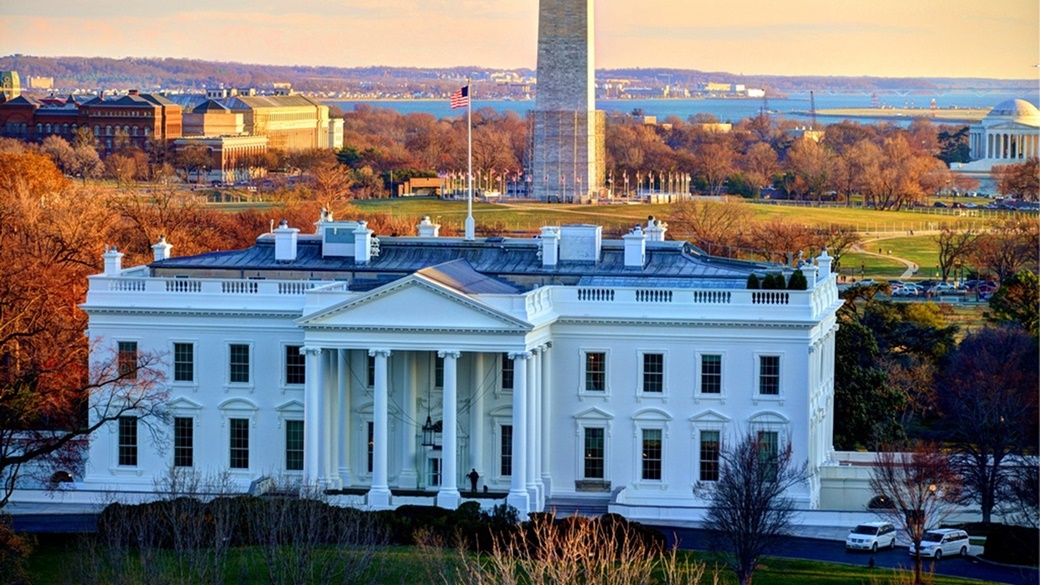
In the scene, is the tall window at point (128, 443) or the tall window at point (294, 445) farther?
the tall window at point (128, 443)

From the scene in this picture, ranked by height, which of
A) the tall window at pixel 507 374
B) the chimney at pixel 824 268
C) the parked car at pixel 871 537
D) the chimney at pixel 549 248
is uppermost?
the chimney at pixel 549 248

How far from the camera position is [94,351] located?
74.6 metres

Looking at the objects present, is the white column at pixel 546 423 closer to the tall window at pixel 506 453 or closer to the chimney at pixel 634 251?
the tall window at pixel 506 453

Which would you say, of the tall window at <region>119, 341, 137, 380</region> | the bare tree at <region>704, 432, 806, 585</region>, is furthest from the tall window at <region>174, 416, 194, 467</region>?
the bare tree at <region>704, 432, 806, 585</region>

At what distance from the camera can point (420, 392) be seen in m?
73.5

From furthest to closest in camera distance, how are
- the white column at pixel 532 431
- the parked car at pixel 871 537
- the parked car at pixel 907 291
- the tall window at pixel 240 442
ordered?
the parked car at pixel 907 291
the tall window at pixel 240 442
the white column at pixel 532 431
the parked car at pixel 871 537

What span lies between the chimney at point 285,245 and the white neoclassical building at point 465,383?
119 inches

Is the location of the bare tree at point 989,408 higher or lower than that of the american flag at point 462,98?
lower

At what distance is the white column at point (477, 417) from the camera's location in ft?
239

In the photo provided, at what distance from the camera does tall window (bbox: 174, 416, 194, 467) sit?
7406 cm

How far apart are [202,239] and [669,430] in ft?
208

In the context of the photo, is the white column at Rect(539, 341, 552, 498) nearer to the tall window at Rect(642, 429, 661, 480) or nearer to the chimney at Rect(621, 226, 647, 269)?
the tall window at Rect(642, 429, 661, 480)

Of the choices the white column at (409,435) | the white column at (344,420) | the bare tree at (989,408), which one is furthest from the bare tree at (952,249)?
the white column at (344,420)

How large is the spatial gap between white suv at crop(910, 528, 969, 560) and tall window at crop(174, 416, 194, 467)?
20.9 m
